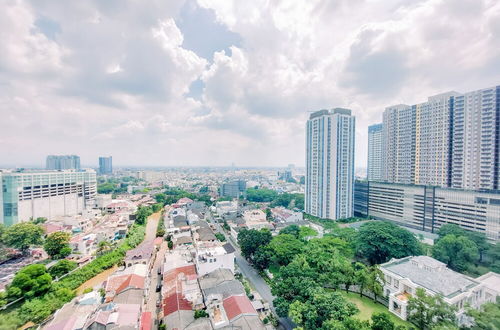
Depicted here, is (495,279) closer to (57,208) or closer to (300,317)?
(300,317)

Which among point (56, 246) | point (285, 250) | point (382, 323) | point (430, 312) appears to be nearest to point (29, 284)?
point (56, 246)

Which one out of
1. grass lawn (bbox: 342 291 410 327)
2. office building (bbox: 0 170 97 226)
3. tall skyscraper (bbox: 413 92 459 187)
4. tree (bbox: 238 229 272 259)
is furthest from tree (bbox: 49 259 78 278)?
tall skyscraper (bbox: 413 92 459 187)

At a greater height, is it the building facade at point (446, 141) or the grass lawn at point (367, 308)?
the building facade at point (446, 141)

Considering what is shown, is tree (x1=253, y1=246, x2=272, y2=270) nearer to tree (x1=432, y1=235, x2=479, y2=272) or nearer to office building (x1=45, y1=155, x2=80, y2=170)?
tree (x1=432, y1=235, x2=479, y2=272)

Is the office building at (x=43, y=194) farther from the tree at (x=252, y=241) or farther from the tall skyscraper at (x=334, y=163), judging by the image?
the tall skyscraper at (x=334, y=163)

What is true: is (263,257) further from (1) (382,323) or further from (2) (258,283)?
(1) (382,323)

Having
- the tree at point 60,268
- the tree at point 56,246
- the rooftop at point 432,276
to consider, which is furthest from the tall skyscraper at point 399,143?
the tree at point 56,246
